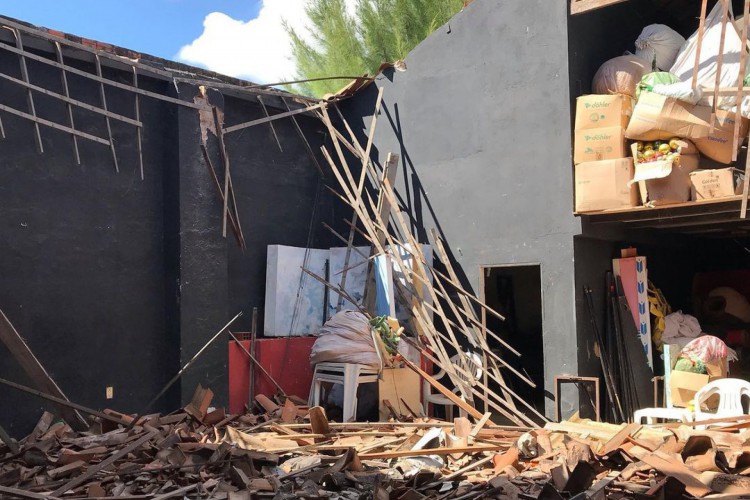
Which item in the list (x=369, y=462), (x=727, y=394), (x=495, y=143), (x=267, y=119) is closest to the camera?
(x=369, y=462)

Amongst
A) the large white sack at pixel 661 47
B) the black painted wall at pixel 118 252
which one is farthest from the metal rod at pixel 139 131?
the large white sack at pixel 661 47

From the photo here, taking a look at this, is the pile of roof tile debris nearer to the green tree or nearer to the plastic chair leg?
the plastic chair leg

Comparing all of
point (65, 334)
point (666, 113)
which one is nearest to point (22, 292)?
point (65, 334)

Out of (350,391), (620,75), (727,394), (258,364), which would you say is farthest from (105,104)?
(727,394)

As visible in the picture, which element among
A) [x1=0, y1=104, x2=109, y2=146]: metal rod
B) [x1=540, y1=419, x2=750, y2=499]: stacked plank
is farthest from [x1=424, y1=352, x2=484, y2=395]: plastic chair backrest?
[x1=0, y1=104, x2=109, y2=146]: metal rod

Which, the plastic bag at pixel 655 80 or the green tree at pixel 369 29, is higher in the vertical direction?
the green tree at pixel 369 29

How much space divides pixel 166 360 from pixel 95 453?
2157 millimetres

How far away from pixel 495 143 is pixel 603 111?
4.15ft

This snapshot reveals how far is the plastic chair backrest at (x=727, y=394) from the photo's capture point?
20.7 ft

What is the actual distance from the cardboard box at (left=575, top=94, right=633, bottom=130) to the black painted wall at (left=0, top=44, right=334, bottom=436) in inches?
147

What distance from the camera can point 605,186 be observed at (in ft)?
Answer: 23.3

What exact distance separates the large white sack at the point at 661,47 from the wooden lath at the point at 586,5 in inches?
35.4

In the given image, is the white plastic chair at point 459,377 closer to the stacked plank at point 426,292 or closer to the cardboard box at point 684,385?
the stacked plank at point 426,292

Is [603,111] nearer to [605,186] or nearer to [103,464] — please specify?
[605,186]
